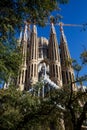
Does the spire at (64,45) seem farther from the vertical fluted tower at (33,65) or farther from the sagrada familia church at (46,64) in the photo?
the vertical fluted tower at (33,65)

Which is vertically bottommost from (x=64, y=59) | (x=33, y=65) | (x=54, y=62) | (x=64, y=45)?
(x=33, y=65)

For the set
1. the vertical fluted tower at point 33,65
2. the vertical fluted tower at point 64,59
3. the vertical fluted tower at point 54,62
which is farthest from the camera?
the vertical fluted tower at point 64,59

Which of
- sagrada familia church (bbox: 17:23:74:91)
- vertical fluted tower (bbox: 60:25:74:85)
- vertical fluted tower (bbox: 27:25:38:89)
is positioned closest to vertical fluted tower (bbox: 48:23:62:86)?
sagrada familia church (bbox: 17:23:74:91)

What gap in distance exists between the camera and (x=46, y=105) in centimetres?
1066

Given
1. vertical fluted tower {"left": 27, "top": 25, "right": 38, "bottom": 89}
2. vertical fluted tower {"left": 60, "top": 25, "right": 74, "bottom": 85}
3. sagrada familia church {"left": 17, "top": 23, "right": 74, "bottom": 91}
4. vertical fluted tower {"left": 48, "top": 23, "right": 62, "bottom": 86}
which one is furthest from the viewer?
vertical fluted tower {"left": 60, "top": 25, "right": 74, "bottom": 85}

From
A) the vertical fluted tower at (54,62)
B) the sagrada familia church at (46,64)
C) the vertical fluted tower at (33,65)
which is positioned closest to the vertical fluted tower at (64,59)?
the sagrada familia church at (46,64)

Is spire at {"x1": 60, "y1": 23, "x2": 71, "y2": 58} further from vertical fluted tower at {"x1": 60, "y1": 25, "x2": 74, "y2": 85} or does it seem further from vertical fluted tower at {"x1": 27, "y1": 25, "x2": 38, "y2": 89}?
vertical fluted tower at {"x1": 27, "y1": 25, "x2": 38, "y2": 89}

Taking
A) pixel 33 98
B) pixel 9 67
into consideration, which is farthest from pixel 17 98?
pixel 9 67

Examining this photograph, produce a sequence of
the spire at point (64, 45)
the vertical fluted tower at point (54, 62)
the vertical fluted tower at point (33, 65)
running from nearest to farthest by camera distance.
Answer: the vertical fluted tower at point (33, 65) < the vertical fluted tower at point (54, 62) < the spire at point (64, 45)

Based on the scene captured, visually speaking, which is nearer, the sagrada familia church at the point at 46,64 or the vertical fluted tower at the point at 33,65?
the vertical fluted tower at the point at 33,65

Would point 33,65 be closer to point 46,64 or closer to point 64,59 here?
point 46,64

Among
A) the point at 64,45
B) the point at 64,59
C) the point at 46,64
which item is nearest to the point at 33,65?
the point at 46,64

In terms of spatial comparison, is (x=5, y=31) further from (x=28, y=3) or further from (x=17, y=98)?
(x=17, y=98)

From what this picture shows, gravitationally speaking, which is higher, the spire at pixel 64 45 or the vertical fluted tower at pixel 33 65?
the spire at pixel 64 45
